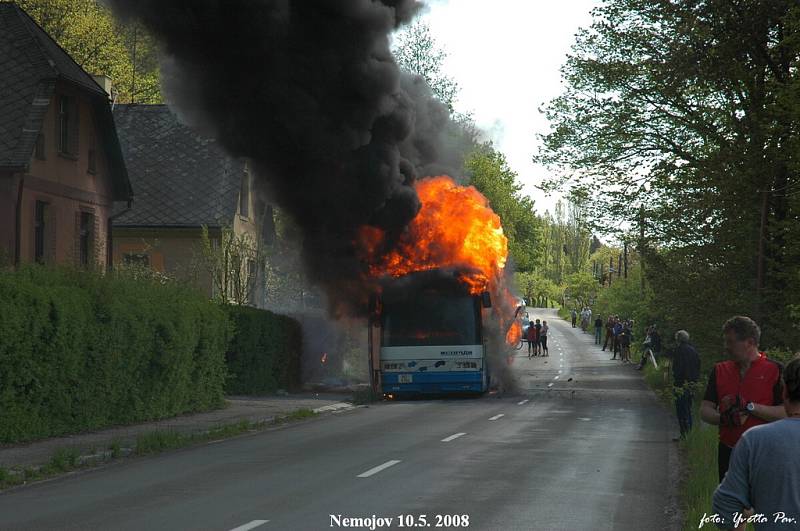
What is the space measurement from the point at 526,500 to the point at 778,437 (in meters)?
6.87

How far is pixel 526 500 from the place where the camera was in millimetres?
11047

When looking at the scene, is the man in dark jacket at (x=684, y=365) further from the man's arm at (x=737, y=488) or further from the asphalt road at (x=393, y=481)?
the man's arm at (x=737, y=488)

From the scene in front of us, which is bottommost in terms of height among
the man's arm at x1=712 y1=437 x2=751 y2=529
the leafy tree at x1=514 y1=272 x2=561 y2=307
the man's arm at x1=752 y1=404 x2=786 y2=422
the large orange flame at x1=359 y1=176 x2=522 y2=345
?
the man's arm at x1=712 y1=437 x2=751 y2=529

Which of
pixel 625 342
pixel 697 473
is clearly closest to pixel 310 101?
pixel 697 473

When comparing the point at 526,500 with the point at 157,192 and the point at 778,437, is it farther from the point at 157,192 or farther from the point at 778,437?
the point at 157,192

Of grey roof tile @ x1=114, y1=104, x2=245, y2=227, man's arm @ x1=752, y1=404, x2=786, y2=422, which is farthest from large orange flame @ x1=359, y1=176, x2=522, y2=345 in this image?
man's arm @ x1=752, y1=404, x2=786, y2=422

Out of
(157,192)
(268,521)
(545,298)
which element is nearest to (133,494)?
(268,521)

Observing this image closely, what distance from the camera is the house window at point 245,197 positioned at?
43406 mm

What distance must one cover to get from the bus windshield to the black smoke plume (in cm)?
142

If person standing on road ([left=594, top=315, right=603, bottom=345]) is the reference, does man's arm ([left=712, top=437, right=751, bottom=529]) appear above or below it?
below

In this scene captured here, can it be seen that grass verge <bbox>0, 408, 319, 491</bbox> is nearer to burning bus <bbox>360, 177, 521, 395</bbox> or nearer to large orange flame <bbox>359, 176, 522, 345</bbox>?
burning bus <bbox>360, 177, 521, 395</bbox>

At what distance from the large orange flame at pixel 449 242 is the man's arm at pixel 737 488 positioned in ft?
74.7

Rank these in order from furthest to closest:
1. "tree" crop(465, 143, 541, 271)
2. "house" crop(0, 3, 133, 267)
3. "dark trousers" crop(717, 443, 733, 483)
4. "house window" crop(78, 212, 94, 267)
→ "tree" crop(465, 143, 541, 271), "house window" crop(78, 212, 94, 267), "house" crop(0, 3, 133, 267), "dark trousers" crop(717, 443, 733, 483)

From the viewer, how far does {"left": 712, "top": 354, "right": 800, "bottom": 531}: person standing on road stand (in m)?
4.35
